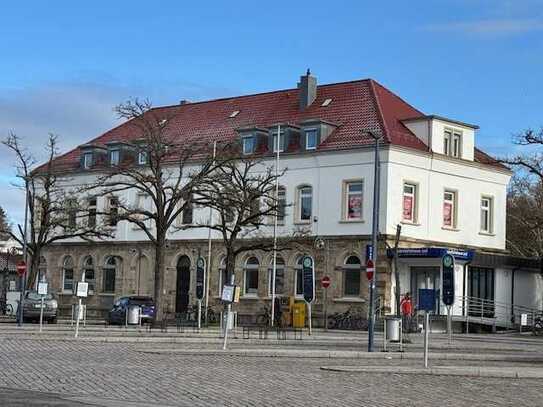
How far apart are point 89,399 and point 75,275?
191 ft

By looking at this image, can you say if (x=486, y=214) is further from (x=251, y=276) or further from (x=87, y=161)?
(x=87, y=161)

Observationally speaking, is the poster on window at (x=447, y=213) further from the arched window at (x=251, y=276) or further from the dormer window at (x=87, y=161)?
the dormer window at (x=87, y=161)

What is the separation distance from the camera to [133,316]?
4606 centimetres

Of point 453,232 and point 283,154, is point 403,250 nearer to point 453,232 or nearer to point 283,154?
point 453,232

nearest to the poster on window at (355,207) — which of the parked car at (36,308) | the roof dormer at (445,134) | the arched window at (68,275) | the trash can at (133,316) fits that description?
the roof dormer at (445,134)

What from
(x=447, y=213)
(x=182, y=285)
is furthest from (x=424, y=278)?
(x=182, y=285)

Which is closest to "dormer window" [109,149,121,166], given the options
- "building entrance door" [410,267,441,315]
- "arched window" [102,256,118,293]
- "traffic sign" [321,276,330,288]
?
"arched window" [102,256,118,293]

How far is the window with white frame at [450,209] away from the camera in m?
60.3

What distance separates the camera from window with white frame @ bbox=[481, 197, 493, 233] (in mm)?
63094

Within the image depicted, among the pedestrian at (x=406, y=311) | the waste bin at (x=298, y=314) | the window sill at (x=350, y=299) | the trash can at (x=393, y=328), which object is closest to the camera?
the trash can at (x=393, y=328)

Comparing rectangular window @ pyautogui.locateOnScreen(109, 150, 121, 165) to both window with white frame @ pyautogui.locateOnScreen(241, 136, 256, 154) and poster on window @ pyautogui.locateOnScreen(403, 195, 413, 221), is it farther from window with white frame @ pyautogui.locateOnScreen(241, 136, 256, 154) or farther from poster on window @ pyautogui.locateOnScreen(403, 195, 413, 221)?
poster on window @ pyautogui.locateOnScreen(403, 195, 413, 221)

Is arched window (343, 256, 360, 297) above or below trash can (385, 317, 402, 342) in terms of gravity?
above

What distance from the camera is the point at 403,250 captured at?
55.8 meters

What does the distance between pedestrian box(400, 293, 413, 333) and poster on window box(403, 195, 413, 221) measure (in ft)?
19.1
